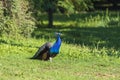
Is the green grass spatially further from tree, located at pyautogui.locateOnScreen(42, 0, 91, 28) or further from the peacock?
tree, located at pyautogui.locateOnScreen(42, 0, 91, 28)

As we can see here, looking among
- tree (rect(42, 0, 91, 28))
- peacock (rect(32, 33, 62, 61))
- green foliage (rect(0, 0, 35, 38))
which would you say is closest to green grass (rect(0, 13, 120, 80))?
peacock (rect(32, 33, 62, 61))

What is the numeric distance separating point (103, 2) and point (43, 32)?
704 inches

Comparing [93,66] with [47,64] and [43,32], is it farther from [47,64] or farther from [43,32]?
[43,32]

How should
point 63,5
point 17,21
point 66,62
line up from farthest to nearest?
point 63,5, point 17,21, point 66,62

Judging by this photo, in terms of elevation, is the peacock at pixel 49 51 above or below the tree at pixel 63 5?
above

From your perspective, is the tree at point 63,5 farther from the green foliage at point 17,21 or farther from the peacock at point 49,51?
the peacock at point 49,51

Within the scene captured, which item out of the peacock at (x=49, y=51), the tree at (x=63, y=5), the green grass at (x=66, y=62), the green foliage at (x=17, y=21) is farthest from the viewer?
the tree at (x=63, y=5)

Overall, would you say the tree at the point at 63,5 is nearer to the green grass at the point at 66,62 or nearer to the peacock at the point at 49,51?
the green grass at the point at 66,62

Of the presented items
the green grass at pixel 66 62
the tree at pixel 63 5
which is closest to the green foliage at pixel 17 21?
the green grass at pixel 66 62

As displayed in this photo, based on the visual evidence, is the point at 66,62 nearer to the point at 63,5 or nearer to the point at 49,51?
the point at 49,51

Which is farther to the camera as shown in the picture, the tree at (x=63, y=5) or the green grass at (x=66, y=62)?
the tree at (x=63, y=5)

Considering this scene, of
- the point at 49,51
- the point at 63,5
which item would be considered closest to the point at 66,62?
the point at 49,51

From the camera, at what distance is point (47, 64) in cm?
1076

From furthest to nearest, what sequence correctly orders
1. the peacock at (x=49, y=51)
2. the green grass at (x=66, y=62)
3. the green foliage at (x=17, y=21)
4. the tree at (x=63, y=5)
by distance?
the tree at (x=63, y=5), the green foliage at (x=17, y=21), the peacock at (x=49, y=51), the green grass at (x=66, y=62)
